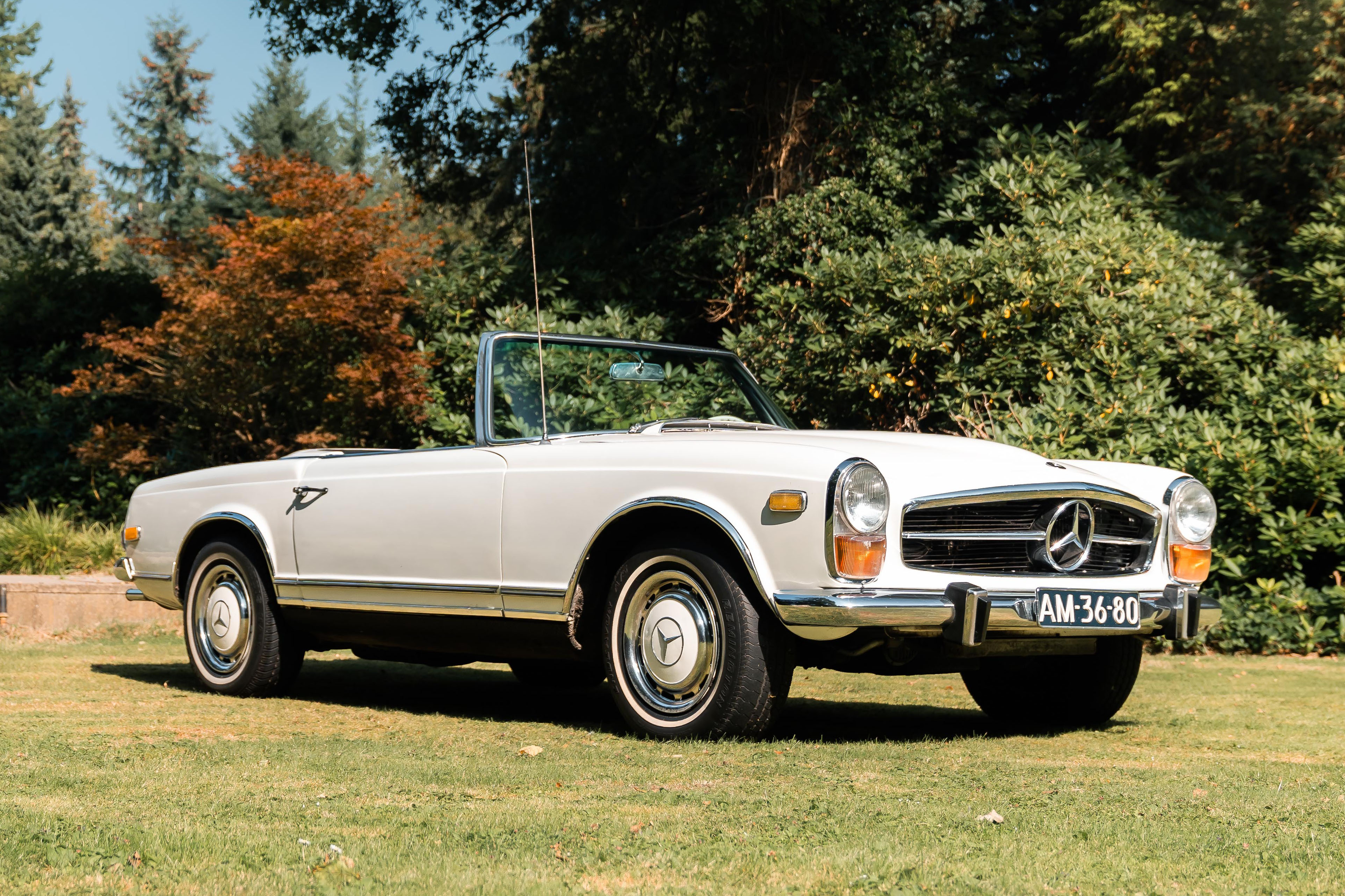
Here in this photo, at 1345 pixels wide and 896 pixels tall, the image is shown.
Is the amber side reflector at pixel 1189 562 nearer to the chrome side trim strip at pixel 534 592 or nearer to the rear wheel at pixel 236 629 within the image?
the chrome side trim strip at pixel 534 592

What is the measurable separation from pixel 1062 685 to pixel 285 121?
41762mm

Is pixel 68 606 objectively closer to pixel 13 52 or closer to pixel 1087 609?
pixel 1087 609

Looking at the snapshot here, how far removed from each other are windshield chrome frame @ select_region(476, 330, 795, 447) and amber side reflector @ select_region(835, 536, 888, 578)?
158 centimetres

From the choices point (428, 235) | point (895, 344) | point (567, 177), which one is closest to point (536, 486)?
point (895, 344)

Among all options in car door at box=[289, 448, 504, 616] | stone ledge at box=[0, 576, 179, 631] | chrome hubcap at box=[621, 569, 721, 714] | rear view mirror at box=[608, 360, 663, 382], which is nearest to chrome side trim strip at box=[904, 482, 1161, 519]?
chrome hubcap at box=[621, 569, 721, 714]

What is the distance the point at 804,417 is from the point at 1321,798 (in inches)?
351

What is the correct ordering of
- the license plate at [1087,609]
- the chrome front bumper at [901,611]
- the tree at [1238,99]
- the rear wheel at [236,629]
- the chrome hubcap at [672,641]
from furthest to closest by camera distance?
1. the tree at [1238,99]
2. the rear wheel at [236,629]
3. the chrome hubcap at [672,641]
4. the license plate at [1087,609]
5. the chrome front bumper at [901,611]

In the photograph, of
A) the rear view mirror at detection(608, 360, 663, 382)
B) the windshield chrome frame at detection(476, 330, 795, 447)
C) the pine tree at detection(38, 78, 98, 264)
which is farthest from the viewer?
the pine tree at detection(38, 78, 98, 264)

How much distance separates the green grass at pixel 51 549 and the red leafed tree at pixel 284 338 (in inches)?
80.1

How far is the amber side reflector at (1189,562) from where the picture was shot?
5496 mm

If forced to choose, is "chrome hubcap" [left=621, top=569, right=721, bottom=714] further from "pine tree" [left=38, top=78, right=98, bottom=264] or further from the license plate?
"pine tree" [left=38, top=78, right=98, bottom=264]

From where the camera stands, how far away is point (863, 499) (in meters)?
4.74

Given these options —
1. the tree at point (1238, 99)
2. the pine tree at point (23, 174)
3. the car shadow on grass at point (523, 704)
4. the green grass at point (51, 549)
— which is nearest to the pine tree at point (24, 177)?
the pine tree at point (23, 174)

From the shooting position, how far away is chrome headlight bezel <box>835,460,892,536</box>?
15.4 feet
